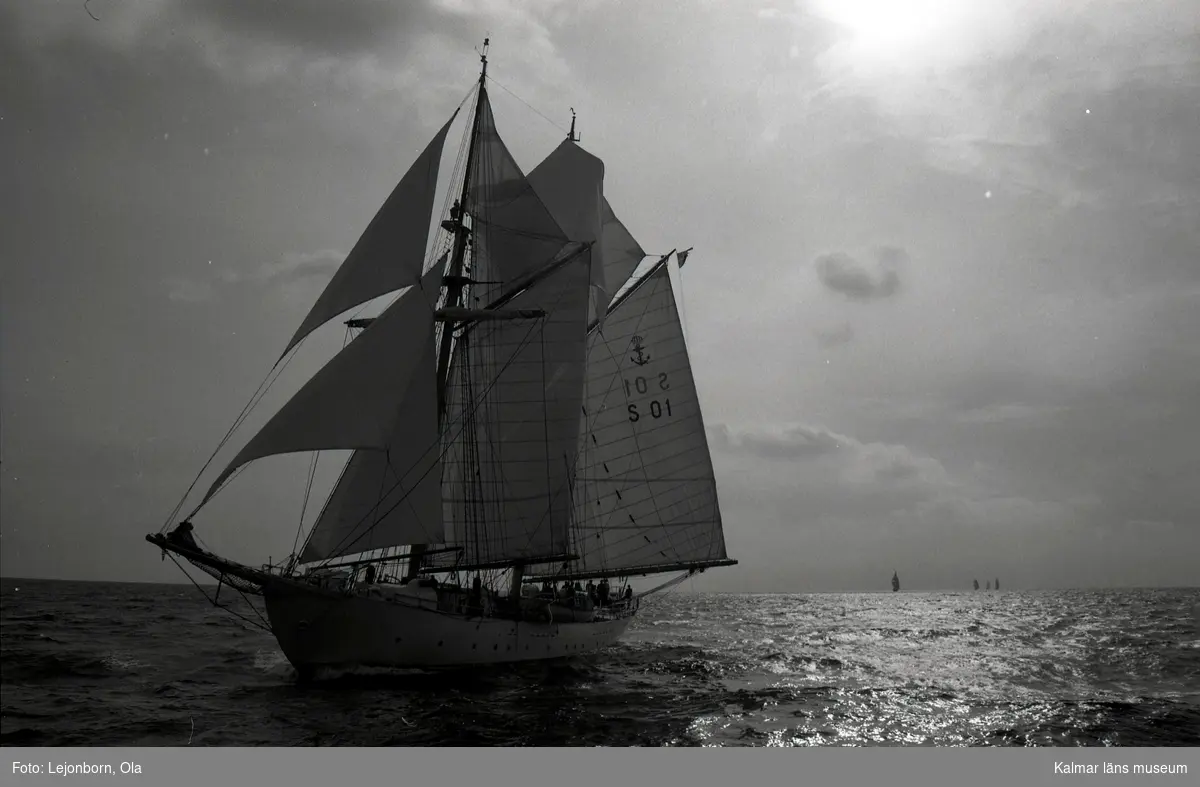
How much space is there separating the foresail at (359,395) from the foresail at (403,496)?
813 mm

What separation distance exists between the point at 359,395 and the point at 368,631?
7.86m

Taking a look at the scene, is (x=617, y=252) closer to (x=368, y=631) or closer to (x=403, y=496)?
(x=403, y=496)

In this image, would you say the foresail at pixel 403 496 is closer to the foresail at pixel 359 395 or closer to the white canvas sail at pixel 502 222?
the foresail at pixel 359 395

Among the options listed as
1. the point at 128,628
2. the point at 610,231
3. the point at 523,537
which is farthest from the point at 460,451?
the point at 128,628

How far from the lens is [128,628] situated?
4412 centimetres

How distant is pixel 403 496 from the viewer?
2794 centimetres

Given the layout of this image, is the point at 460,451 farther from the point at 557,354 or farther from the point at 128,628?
the point at 128,628

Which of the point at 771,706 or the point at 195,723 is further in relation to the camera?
the point at 771,706

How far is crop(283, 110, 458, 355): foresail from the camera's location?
28094 mm

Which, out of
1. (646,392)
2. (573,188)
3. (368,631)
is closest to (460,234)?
(573,188)

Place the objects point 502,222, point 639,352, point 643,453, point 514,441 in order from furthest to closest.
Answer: point 639,352
point 643,453
point 502,222
point 514,441

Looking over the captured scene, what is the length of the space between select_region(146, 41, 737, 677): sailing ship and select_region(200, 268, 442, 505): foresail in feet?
0.21

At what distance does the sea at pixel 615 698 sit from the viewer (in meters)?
17.6

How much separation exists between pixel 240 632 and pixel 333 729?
109 ft
